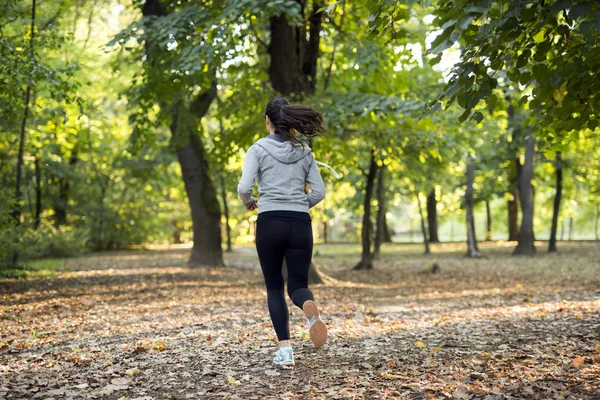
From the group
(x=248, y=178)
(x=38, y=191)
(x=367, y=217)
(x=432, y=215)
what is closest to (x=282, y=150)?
(x=248, y=178)

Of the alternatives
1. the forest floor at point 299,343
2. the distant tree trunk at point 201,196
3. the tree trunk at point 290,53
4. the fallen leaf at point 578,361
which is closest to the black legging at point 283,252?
the forest floor at point 299,343

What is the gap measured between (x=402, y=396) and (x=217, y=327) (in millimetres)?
3832

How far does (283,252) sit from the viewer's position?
493 centimetres

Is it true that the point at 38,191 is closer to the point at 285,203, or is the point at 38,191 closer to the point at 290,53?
the point at 290,53

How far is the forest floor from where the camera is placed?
4.48m

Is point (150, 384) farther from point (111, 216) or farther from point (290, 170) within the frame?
point (111, 216)

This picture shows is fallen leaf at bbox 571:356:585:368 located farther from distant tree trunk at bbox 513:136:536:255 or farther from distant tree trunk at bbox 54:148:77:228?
distant tree trunk at bbox 54:148:77:228

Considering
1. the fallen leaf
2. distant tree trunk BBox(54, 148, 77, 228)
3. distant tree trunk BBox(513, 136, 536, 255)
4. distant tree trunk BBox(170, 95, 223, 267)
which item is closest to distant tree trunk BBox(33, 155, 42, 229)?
distant tree trunk BBox(54, 148, 77, 228)

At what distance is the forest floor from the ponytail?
1.97 metres

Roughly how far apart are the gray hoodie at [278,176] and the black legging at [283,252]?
0.10m

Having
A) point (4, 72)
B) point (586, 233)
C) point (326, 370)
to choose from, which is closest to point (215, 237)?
point (4, 72)

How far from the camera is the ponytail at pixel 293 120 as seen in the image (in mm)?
4973

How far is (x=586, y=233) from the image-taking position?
196 ft

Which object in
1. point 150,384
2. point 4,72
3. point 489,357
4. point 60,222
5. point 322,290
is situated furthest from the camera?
point 60,222
